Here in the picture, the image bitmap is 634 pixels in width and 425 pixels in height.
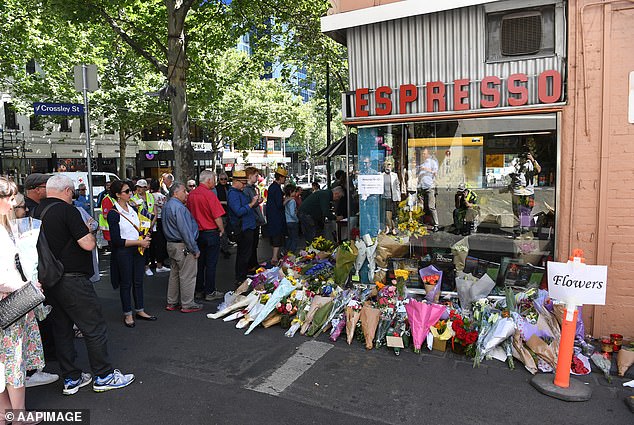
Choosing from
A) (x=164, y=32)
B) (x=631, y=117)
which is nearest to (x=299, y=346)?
(x=631, y=117)

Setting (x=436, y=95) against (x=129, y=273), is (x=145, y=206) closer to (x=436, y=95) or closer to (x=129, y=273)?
(x=129, y=273)

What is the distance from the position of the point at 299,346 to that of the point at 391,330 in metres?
1.02

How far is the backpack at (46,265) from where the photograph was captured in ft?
12.5

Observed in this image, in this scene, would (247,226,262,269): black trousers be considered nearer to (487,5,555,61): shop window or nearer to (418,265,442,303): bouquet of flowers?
(418,265,442,303): bouquet of flowers

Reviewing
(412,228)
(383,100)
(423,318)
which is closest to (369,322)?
(423,318)

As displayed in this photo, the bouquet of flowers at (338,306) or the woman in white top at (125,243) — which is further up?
the woman in white top at (125,243)

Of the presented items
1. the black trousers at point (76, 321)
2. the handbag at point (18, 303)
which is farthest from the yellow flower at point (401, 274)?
the handbag at point (18, 303)

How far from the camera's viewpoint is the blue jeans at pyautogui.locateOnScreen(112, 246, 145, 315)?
227 inches

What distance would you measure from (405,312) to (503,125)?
8.49ft

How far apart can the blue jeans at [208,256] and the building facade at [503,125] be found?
220 centimetres

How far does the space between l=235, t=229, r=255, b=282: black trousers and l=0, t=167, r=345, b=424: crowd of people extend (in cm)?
2

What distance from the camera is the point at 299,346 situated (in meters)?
5.29

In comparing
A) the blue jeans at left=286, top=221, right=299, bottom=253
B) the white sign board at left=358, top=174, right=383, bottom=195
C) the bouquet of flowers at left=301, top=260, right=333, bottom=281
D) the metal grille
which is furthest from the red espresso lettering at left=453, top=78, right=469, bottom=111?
the blue jeans at left=286, top=221, right=299, bottom=253

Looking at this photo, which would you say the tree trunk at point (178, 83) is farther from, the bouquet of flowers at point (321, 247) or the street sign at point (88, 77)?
the bouquet of flowers at point (321, 247)
